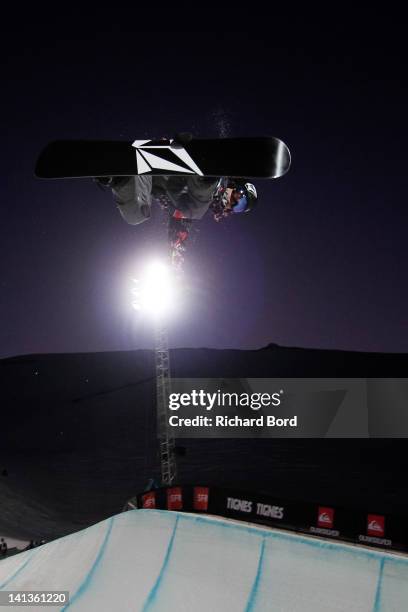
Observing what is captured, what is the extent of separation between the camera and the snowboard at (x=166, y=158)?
3428 millimetres

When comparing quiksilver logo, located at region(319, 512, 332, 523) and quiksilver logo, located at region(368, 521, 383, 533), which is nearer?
quiksilver logo, located at region(368, 521, 383, 533)

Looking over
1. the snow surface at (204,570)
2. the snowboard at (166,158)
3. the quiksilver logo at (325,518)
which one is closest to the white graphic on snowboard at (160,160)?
the snowboard at (166,158)

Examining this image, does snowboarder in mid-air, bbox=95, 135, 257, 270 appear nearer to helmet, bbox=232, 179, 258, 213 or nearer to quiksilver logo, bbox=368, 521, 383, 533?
helmet, bbox=232, 179, 258, 213

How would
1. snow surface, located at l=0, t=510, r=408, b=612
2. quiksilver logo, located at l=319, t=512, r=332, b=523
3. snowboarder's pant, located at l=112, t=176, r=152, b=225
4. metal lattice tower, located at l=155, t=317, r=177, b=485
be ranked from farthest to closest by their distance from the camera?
1. metal lattice tower, located at l=155, t=317, r=177, b=485
2. quiksilver logo, located at l=319, t=512, r=332, b=523
3. snow surface, located at l=0, t=510, r=408, b=612
4. snowboarder's pant, located at l=112, t=176, r=152, b=225

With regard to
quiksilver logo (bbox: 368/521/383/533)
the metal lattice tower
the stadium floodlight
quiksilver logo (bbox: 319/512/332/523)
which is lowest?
quiksilver logo (bbox: 368/521/383/533)

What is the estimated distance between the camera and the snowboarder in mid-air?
3.74 meters

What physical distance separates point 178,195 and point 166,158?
2.50 ft

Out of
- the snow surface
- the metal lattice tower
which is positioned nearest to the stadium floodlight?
the metal lattice tower

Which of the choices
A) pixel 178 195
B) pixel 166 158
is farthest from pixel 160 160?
pixel 178 195

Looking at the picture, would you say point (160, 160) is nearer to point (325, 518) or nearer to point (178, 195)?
point (178, 195)

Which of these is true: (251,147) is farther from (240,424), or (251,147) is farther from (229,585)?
(240,424)

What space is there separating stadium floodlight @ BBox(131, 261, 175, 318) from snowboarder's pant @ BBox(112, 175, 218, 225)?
1034 cm

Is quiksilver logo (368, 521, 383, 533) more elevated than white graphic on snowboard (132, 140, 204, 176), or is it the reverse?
white graphic on snowboard (132, 140, 204, 176)

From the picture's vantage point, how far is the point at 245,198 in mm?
4797
